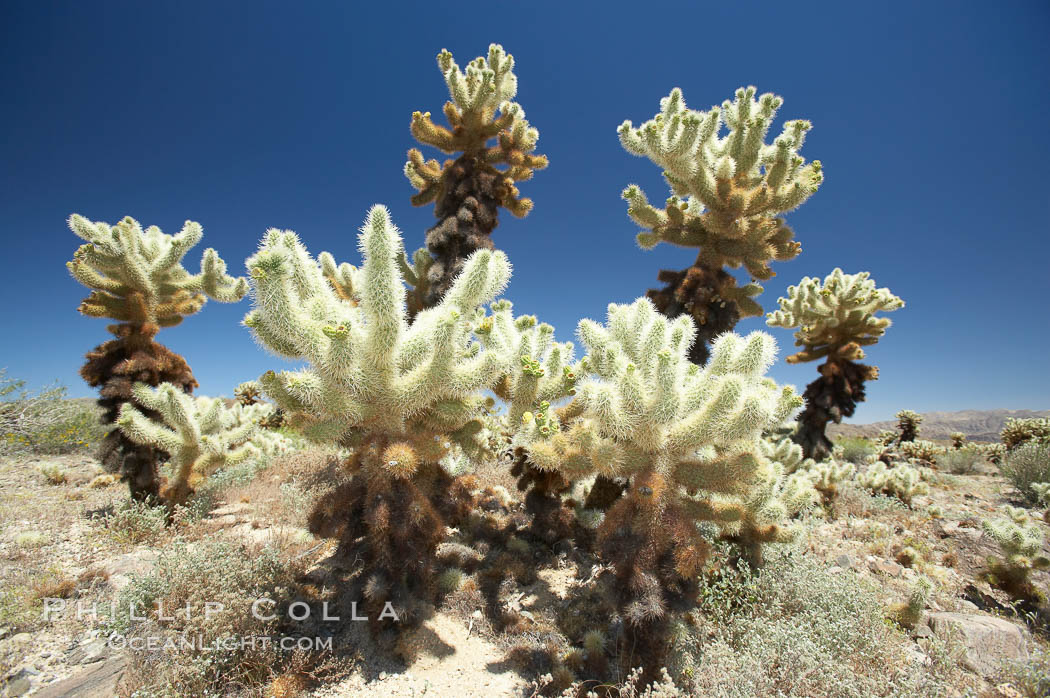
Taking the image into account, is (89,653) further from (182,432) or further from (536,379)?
(536,379)

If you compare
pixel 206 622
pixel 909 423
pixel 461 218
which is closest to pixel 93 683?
pixel 206 622

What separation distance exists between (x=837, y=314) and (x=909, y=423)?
974 cm

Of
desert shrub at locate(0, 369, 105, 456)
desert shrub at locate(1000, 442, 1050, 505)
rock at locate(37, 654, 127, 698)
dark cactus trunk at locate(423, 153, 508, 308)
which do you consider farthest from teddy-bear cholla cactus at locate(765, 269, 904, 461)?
desert shrub at locate(0, 369, 105, 456)

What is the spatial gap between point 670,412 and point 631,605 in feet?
5.05

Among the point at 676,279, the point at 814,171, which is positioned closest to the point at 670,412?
the point at 676,279

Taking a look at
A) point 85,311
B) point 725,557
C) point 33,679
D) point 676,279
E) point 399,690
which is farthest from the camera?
point 676,279

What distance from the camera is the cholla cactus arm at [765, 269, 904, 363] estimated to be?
920 cm

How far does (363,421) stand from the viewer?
3.87 m

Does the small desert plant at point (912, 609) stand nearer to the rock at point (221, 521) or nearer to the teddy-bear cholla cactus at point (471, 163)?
the teddy-bear cholla cactus at point (471, 163)

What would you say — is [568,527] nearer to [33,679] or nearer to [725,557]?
[725,557]

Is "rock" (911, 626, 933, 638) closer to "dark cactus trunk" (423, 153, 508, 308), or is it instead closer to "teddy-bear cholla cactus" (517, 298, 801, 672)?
"teddy-bear cholla cactus" (517, 298, 801, 672)

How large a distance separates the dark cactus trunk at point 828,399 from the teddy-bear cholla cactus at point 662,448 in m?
7.31

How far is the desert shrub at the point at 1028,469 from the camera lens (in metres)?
9.04

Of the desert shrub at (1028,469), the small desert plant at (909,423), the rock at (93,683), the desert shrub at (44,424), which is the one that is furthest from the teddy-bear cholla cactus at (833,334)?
the desert shrub at (44,424)
